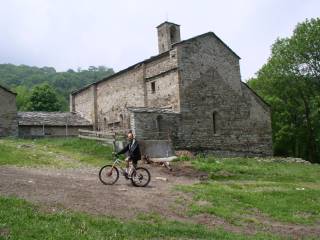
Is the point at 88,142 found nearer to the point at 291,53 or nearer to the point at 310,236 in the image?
the point at 310,236

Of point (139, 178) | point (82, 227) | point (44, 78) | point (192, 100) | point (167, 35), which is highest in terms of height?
point (44, 78)

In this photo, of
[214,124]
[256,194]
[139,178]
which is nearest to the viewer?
[139,178]

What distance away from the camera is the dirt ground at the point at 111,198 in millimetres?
12758

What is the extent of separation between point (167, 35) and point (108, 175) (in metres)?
21.9

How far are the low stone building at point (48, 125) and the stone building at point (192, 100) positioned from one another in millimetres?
3604

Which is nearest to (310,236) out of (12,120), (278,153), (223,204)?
(223,204)

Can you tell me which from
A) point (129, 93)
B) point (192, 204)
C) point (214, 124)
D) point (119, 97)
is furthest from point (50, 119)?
point (192, 204)

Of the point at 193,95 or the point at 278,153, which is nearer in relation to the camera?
the point at 193,95

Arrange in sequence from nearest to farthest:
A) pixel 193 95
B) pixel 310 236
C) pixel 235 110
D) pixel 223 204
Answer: pixel 310 236 < pixel 223 204 < pixel 193 95 < pixel 235 110

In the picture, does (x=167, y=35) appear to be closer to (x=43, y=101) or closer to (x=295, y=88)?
(x=295, y=88)

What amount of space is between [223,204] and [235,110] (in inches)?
832

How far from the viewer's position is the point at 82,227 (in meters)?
10.2

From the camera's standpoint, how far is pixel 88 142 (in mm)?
30516

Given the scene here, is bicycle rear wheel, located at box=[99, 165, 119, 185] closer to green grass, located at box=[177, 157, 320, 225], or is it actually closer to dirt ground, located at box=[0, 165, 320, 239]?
dirt ground, located at box=[0, 165, 320, 239]
